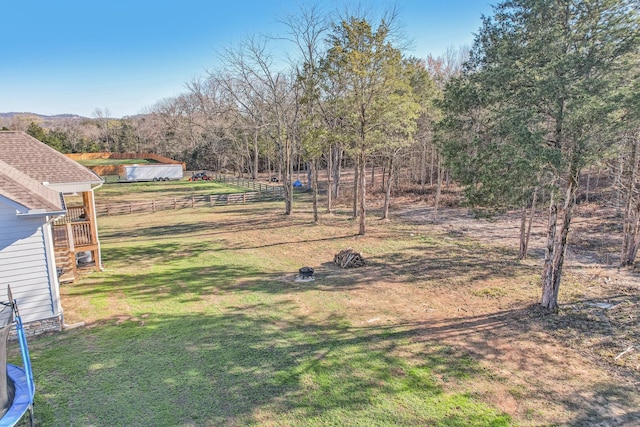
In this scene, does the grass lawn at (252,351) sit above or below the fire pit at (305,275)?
below

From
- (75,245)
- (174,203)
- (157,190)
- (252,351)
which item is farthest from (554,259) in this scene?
(157,190)

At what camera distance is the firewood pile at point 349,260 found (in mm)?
13023

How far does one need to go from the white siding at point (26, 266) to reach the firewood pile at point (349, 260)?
8.39 meters

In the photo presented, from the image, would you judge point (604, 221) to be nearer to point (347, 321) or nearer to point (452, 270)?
point (452, 270)

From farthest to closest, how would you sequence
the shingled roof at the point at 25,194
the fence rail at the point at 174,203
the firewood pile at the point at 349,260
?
the fence rail at the point at 174,203
the firewood pile at the point at 349,260
the shingled roof at the point at 25,194

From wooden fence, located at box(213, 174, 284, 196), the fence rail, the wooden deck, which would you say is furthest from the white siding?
wooden fence, located at box(213, 174, 284, 196)

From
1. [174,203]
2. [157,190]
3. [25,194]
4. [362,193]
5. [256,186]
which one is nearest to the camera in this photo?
[25,194]

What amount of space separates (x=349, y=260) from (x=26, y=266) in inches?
355

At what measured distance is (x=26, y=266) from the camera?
760 cm

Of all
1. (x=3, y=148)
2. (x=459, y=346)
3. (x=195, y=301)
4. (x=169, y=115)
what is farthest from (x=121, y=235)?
(x=169, y=115)

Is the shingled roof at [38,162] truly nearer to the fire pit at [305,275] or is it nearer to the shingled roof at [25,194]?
the shingled roof at [25,194]

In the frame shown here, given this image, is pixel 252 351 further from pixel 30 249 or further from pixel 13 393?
pixel 30 249

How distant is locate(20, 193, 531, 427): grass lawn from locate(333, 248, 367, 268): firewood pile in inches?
18.5

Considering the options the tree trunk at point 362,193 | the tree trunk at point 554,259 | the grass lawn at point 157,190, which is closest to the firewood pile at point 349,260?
the tree trunk at point 362,193
